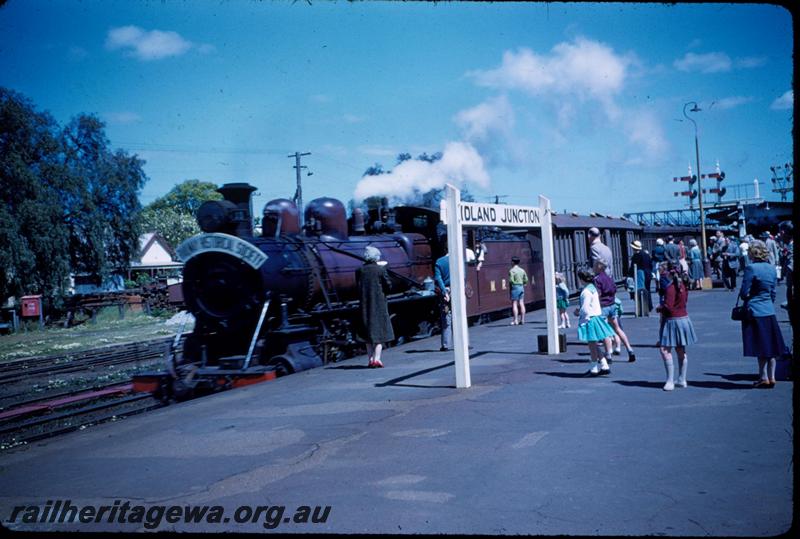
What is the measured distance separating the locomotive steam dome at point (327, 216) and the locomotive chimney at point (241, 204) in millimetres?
1246

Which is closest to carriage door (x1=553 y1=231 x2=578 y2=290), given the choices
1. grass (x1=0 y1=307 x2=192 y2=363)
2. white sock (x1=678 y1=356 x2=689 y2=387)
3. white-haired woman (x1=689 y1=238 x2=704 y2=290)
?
white-haired woman (x1=689 y1=238 x2=704 y2=290)

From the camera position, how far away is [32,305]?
94.1ft

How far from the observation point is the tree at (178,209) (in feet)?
225

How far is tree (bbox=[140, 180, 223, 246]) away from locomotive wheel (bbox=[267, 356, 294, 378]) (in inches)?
2397

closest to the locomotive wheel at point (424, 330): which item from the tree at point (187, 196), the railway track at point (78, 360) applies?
the railway track at point (78, 360)

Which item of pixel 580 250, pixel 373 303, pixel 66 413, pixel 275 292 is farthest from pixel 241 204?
pixel 580 250

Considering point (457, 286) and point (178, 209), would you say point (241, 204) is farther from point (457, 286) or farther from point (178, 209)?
point (178, 209)

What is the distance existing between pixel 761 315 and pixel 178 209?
77.8 metres

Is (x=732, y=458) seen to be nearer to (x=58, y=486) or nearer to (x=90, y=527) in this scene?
(x=90, y=527)

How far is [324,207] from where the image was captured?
1302 centimetres

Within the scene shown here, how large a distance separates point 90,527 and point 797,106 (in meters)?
5.30

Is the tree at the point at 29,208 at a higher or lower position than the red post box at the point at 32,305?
higher

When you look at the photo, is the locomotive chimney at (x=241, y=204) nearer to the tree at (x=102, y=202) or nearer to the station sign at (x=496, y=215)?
the station sign at (x=496, y=215)

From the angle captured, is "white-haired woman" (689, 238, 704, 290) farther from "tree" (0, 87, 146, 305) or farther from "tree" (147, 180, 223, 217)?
"tree" (147, 180, 223, 217)
